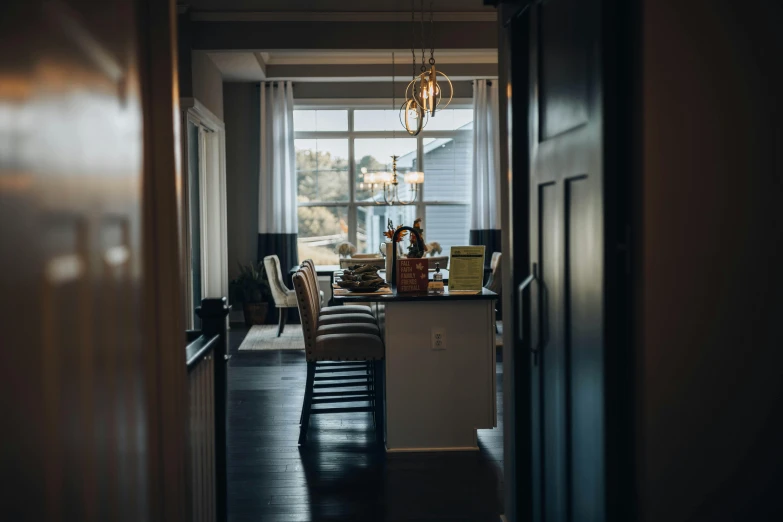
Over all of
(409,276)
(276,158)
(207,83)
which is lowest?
(409,276)

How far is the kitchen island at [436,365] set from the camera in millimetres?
3881

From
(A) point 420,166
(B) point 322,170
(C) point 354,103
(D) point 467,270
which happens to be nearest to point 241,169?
(B) point 322,170

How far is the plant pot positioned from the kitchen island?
4963 millimetres

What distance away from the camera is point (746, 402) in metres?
1.66

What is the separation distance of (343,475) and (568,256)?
1978 mm

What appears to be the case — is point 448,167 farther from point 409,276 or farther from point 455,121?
point 409,276

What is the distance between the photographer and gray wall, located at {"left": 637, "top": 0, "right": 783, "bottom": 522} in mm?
1618

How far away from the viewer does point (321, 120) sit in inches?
362

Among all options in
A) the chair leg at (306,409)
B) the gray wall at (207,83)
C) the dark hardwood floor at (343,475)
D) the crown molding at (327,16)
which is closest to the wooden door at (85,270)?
the dark hardwood floor at (343,475)

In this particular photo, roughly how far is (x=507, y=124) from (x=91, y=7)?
62.6 inches

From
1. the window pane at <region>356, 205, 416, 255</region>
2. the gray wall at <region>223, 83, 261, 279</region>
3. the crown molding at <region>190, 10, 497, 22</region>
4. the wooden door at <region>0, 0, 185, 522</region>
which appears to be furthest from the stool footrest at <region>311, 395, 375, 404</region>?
the window pane at <region>356, 205, 416, 255</region>

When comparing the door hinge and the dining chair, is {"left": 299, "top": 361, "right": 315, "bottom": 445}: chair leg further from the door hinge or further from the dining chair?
the dining chair

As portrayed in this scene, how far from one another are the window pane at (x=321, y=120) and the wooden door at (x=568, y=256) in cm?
693

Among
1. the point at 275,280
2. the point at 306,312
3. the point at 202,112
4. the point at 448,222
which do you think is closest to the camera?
the point at 306,312
